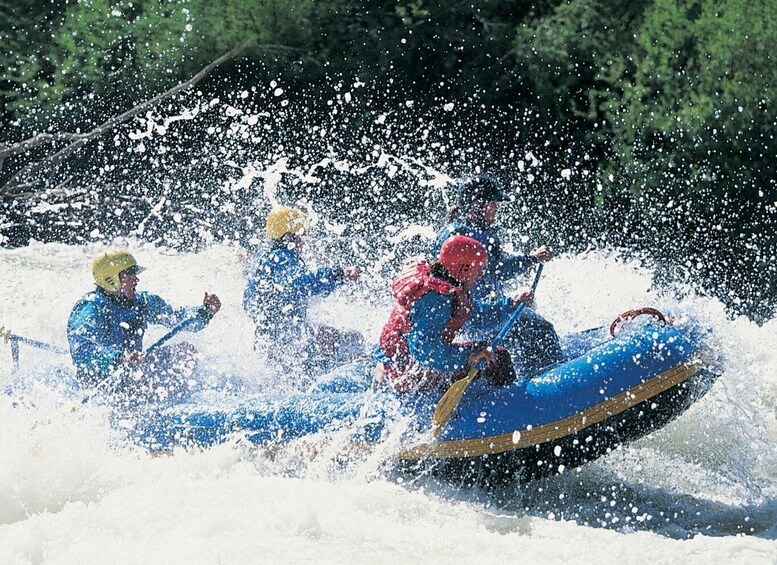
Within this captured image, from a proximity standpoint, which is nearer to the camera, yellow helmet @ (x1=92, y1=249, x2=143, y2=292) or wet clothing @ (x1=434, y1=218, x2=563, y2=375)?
wet clothing @ (x1=434, y1=218, x2=563, y2=375)

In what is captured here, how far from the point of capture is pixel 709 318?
673cm

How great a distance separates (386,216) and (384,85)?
1.50 metres

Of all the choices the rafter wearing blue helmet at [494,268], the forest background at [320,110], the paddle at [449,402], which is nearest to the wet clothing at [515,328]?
the rafter wearing blue helmet at [494,268]

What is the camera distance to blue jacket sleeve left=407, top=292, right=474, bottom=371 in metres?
6.21

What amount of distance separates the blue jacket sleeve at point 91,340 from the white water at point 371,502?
Result: 0.96 feet

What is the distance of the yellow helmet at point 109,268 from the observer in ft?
24.6

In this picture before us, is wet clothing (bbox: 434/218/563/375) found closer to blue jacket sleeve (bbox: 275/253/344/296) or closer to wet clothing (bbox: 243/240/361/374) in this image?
blue jacket sleeve (bbox: 275/253/344/296)

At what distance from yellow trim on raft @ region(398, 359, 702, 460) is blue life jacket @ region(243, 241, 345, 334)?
2087 mm

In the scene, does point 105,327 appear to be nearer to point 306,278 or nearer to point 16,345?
point 16,345

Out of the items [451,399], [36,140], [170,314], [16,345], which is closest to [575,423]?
[451,399]

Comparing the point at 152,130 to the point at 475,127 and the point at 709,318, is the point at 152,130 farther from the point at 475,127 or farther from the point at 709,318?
the point at 709,318

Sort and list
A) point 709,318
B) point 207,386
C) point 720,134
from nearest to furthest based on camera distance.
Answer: point 709,318 → point 207,386 → point 720,134

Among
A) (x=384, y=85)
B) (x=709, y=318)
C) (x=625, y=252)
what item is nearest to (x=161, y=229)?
(x=384, y=85)

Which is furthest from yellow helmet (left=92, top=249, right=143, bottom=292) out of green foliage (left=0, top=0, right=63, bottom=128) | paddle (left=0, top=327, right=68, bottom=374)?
green foliage (left=0, top=0, right=63, bottom=128)
